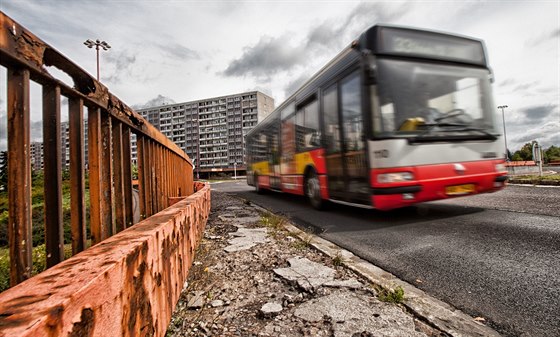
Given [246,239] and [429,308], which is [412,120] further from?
[429,308]

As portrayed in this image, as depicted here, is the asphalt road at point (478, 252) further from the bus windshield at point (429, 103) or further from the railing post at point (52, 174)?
the railing post at point (52, 174)

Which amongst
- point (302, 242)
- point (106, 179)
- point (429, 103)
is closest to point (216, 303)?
point (106, 179)

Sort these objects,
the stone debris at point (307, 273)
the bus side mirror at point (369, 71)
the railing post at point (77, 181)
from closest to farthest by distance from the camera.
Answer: the railing post at point (77, 181)
the stone debris at point (307, 273)
the bus side mirror at point (369, 71)

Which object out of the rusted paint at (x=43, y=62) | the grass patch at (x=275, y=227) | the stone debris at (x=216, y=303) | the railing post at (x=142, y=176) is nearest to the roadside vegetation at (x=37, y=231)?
the rusted paint at (x=43, y=62)

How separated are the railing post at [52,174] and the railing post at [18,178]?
0.68 feet

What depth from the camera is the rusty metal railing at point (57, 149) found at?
1.10 m

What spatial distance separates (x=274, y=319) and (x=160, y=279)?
76 cm

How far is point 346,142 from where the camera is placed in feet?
17.7

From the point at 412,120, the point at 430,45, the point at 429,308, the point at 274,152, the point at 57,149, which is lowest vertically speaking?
the point at 429,308

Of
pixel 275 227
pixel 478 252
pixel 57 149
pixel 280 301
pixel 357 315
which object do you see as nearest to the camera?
pixel 57 149

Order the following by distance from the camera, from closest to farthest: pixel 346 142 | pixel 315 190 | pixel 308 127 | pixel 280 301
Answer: pixel 280 301 < pixel 346 142 < pixel 315 190 < pixel 308 127

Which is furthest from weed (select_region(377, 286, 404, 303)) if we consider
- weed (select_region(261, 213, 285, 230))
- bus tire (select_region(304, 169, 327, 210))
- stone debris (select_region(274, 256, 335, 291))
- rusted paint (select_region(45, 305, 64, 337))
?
bus tire (select_region(304, 169, 327, 210))

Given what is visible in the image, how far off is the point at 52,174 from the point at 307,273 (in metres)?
2.05

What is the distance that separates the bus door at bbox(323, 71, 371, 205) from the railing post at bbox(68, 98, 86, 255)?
3.97 m
